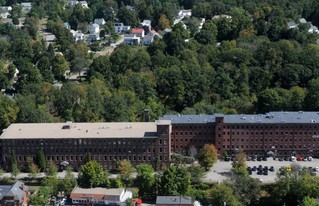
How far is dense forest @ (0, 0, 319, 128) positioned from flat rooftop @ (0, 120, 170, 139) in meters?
4.11

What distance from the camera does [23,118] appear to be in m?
57.0

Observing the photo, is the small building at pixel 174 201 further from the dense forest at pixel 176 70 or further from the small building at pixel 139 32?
the small building at pixel 139 32

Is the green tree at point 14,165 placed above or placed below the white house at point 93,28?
below

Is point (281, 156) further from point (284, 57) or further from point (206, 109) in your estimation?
point (284, 57)

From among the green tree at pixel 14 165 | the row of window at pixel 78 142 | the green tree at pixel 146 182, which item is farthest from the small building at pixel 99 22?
the green tree at pixel 146 182

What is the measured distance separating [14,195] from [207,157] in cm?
1645

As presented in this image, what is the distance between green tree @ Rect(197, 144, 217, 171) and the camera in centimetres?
5034

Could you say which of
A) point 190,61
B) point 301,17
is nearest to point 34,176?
point 190,61

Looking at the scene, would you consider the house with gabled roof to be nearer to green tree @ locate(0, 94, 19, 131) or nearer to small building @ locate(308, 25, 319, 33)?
small building @ locate(308, 25, 319, 33)

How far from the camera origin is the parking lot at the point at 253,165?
161 ft

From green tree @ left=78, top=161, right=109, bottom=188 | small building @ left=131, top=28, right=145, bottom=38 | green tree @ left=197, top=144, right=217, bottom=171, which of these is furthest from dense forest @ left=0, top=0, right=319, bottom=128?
green tree @ left=78, top=161, right=109, bottom=188

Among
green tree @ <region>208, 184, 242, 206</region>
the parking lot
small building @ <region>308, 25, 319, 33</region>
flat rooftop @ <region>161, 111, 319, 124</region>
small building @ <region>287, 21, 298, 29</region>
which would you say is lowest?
the parking lot

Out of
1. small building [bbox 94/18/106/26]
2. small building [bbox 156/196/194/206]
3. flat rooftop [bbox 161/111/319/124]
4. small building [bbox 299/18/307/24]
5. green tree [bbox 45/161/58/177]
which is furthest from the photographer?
small building [bbox 94/18/106/26]

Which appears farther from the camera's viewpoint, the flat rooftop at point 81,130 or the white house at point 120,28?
the white house at point 120,28
